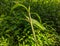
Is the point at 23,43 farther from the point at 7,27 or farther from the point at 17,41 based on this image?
the point at 7,27

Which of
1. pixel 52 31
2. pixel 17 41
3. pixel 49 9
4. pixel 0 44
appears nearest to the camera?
pixel 0 44

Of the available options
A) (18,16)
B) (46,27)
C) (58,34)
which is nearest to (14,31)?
(18,16)

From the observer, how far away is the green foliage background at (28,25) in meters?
3.46

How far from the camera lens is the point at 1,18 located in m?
3.84

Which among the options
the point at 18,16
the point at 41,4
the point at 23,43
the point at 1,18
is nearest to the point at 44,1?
the point at 41,4

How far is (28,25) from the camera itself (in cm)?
371

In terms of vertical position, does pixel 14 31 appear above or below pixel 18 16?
below

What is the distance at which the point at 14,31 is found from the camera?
12.0ft

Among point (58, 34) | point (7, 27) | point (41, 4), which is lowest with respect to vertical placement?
point (58, 34)

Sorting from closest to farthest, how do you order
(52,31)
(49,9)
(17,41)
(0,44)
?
(0,44), (17,41), (52,31), (49,9)

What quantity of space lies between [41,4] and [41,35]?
110 centimetres

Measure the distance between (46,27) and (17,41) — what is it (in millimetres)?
673

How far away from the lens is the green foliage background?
11.4 ft

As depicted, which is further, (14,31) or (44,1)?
(44,1)
